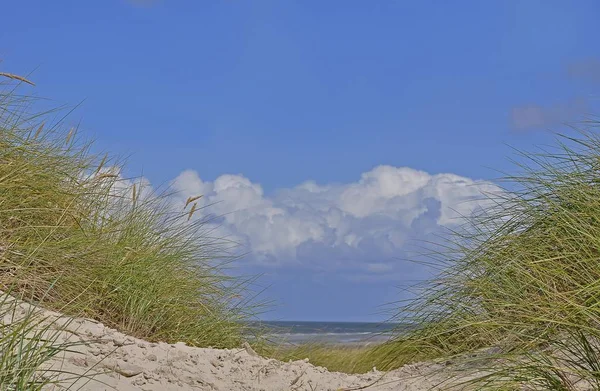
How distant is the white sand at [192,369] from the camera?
379cm

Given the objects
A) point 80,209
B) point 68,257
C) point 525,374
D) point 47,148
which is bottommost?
point 525,374

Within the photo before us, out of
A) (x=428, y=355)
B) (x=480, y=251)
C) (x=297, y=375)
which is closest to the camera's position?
(x=297, y=375)

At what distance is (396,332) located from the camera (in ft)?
18.0

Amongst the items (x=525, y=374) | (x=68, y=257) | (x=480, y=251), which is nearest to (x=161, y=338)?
(x=68, y=257)

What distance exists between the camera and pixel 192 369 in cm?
414

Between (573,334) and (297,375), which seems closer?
(573,334)

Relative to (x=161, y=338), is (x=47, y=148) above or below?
above

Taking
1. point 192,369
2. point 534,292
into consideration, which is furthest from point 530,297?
point 192,369

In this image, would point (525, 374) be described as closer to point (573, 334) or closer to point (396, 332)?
point (573, 334)

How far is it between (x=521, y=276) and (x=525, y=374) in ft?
3.92

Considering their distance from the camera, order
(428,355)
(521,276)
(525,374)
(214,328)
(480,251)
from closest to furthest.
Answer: (525,374), (521,276), (480,251), (428,355), (214,328)

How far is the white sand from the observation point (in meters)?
3.79

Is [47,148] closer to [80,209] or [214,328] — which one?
[80,209]

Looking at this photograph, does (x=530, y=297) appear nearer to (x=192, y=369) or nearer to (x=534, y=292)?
(x=534, y=292)
